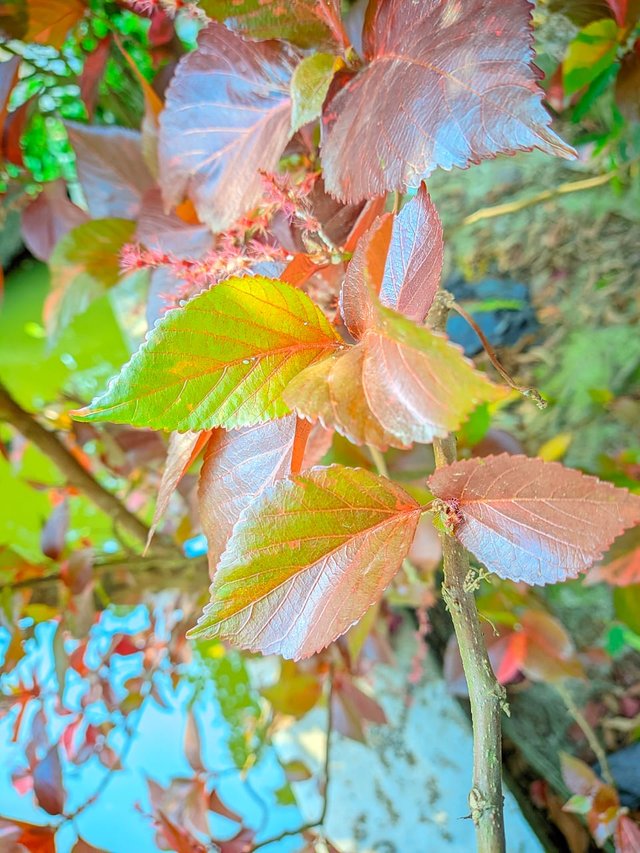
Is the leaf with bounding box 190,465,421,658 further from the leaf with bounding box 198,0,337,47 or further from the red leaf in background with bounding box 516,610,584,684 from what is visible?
the red leaf in background with bounding box 516,610,584,684

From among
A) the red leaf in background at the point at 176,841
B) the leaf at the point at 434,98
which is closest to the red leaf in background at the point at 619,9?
the leaf at the point at 434,98

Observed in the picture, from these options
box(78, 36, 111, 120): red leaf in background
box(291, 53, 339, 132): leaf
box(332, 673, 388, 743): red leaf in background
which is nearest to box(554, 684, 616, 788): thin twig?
box(332, 673, 388, 743): red leaf in background

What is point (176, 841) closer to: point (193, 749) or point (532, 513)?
point (193, 749)

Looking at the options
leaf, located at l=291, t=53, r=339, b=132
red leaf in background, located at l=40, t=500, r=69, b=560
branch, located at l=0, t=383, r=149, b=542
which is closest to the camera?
leaf, located at l=291, t=53, r=339, b=132

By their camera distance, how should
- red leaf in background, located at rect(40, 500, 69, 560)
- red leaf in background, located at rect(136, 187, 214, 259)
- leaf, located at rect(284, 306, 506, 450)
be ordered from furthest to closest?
red leaf in background, located at rect(40, 500, 69, 560) < red leaf in background, located at rect(136, 187, 214, 259) < leaf, located at rect(284, 306, 506, 450)

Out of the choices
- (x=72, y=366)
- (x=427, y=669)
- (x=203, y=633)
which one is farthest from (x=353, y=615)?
(x=72, y=366)

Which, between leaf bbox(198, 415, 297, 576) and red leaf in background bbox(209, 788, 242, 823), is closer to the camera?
leaf bbox(198, 415, 297, 576)

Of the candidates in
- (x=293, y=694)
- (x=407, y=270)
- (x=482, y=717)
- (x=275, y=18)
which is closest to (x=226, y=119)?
(x=275, y=18)

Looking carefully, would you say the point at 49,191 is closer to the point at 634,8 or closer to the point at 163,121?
the point at 163,121
